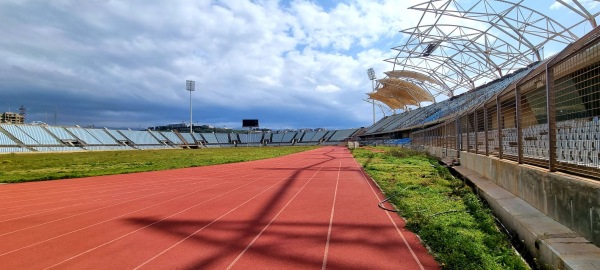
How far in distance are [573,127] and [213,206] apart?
6.38m

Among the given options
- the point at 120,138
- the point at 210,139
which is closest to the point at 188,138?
the point at 210,139

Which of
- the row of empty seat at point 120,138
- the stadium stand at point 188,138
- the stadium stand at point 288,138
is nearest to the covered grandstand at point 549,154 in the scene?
the row of empty seat at point 120,138

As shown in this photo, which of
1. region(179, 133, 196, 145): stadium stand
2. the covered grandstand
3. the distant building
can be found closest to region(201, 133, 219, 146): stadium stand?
region(179, 133, 196, 145): stadium stand

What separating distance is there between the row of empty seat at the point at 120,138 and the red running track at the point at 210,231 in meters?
52.6

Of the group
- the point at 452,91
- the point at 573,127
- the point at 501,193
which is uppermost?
the point at 452,91

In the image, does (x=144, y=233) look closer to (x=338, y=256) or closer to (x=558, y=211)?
(x=338, y=256)

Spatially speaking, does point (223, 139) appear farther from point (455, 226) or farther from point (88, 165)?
point (455, 226)

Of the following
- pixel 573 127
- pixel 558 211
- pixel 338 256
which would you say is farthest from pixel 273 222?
pixel 573 127

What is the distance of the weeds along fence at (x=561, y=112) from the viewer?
3422 millimetres

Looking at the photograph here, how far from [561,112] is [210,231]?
16.7 feet

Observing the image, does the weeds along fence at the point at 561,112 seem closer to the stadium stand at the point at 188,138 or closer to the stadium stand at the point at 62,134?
the stadium stand at the point at 62,134

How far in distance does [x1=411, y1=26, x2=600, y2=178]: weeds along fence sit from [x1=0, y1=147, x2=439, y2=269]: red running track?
6.68 feet

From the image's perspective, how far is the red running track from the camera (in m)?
4.09

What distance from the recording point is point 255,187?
1018 centimetres
